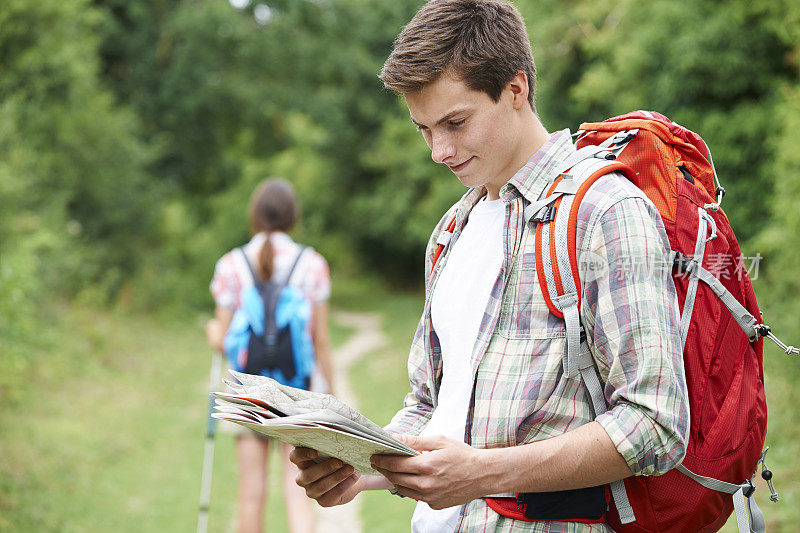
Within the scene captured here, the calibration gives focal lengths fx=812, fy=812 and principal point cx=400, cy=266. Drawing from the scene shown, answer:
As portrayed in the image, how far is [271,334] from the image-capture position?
4.61 meters

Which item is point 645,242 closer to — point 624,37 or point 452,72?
point 452,72

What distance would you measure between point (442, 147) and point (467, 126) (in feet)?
0.24

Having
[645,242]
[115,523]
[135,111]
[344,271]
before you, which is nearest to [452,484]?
[645,242]

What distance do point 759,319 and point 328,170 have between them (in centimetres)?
2412

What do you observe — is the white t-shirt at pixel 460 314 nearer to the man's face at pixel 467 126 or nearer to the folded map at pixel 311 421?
the man's face at pixel 467 126

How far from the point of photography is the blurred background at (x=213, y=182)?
6.91m

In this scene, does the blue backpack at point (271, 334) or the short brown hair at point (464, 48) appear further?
the blue backpack at point (271, 334)

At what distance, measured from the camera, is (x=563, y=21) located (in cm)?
1209

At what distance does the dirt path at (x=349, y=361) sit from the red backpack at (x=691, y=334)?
546cm

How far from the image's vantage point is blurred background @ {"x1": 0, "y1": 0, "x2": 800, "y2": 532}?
691 cm

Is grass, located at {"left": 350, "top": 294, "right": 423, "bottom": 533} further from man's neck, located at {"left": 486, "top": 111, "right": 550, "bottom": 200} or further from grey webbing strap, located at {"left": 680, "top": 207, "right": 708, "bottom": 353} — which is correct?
grey webbing strap, located at {"left": 680, "top": 207, "right": 708, "bottom": 353}

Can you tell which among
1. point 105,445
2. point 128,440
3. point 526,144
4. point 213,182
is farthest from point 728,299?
point 213,182

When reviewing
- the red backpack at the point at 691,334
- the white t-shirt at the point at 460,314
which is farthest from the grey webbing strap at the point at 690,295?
the white t-shirt at the point at 460,314

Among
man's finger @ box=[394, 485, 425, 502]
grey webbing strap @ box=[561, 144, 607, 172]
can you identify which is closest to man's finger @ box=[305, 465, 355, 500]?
man's finger @ box=[394, 485, 425, 502]
